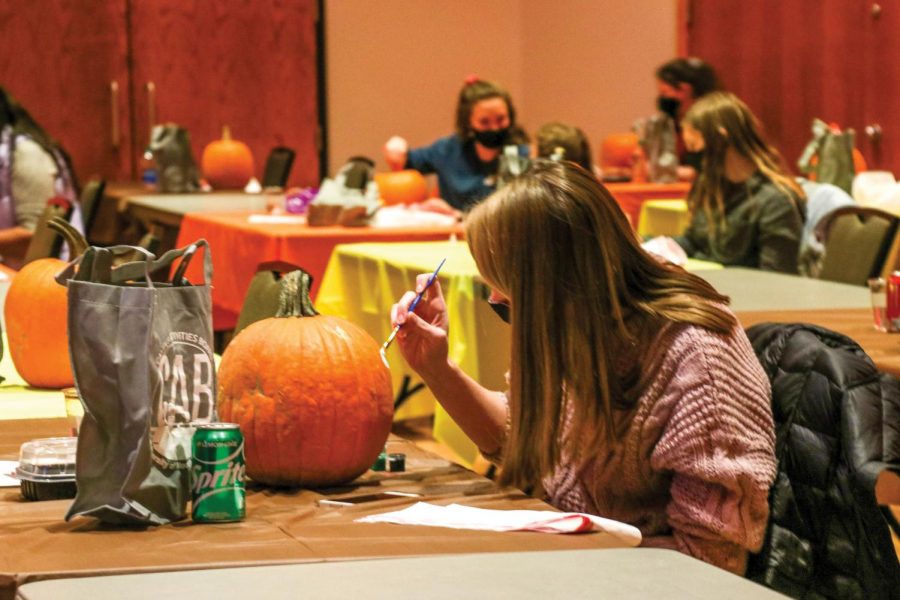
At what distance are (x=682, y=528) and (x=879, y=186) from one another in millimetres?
4396

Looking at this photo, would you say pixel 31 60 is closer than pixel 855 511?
No

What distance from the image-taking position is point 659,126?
766 cm

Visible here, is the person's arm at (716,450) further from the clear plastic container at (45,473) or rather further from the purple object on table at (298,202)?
the purple object on table at (298,202)

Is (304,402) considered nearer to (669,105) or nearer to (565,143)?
(565,143)

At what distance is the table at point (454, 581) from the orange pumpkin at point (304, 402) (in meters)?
0.47

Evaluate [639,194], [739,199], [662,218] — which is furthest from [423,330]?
[639,194]

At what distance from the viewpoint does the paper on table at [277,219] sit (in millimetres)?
5783

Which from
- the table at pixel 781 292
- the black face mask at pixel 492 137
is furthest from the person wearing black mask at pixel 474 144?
the table at pixel 781 292

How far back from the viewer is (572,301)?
1.92 meters

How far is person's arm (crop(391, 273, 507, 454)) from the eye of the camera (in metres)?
2.06

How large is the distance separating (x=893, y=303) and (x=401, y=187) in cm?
381

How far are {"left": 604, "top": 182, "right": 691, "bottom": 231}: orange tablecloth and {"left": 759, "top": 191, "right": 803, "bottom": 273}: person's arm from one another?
206 centimetres

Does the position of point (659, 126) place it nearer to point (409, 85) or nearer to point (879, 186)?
point (879, 186)

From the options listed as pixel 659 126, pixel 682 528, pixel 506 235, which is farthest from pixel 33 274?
pixel 659 126
